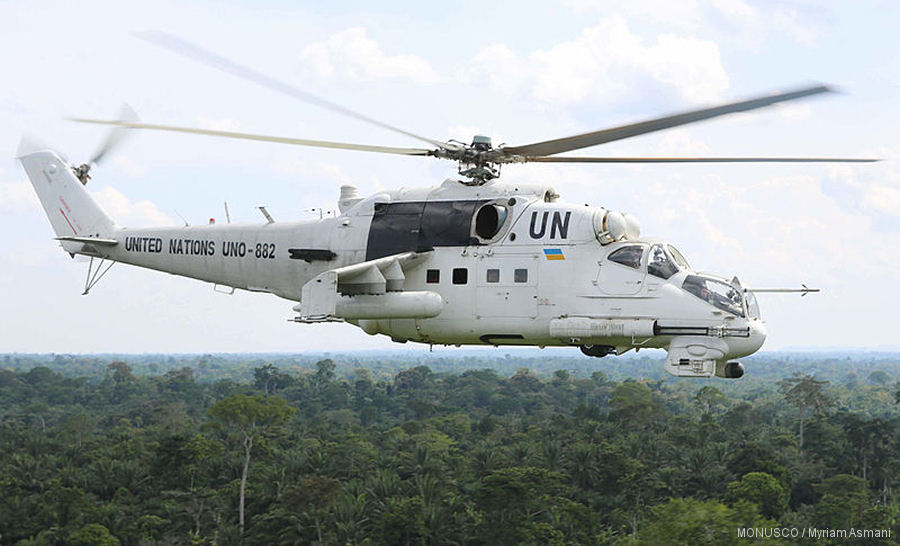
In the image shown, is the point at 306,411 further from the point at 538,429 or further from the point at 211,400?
the point at 538,429

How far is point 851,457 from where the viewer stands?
237ft

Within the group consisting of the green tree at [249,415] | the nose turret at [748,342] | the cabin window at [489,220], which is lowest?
the green tree at [249,415]

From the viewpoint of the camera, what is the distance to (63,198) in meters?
18.8

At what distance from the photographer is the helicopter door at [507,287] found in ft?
46.0

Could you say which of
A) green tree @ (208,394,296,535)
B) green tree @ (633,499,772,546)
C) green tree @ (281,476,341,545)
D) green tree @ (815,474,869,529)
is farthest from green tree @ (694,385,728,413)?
green tree @ (633,499,772,546)

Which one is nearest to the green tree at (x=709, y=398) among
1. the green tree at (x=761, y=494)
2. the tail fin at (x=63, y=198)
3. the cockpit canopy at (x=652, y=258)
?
the green tree at (x=761, y=494)

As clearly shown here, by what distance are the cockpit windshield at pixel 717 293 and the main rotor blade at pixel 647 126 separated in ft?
7.47

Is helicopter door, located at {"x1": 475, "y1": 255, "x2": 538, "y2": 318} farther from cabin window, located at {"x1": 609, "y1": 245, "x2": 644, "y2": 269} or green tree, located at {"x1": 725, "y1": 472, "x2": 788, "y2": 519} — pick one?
green tree, located at {"x1": 725, "y1": 472, "x2": 788, "y2": 519}

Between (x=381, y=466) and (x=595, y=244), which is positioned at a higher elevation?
(x=595, y=244)

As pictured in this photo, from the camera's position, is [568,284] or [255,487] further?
[255,487]

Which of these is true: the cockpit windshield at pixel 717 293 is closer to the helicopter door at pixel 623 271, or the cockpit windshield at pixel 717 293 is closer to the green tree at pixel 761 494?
the helicopter door at pixel 623 271

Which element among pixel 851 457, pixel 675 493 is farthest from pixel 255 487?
pixel 851 457

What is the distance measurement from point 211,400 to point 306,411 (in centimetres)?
1679

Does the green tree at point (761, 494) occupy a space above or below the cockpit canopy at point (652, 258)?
below
